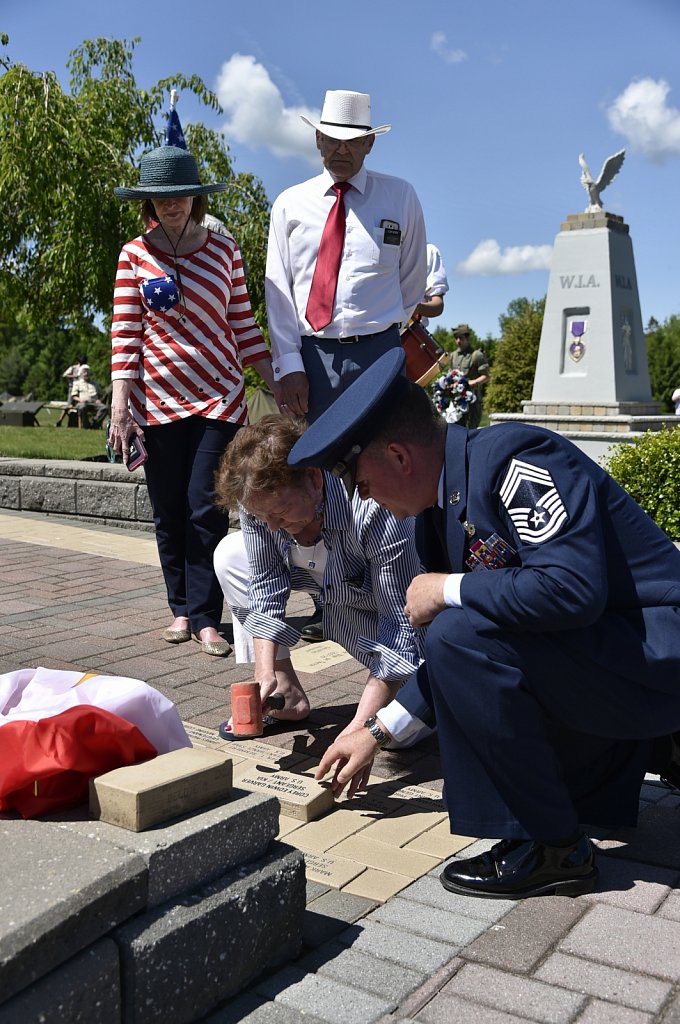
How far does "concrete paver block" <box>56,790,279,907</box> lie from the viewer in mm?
1944

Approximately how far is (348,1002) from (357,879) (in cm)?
55

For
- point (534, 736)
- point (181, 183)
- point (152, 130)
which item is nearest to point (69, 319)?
point (152, 130)

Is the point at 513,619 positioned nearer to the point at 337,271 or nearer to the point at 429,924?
the point at 429,924

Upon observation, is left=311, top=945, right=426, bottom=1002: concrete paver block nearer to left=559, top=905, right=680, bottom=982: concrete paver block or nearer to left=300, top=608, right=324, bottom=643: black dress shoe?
left=559, top=905, right=680, bottom=982: concrete paver block

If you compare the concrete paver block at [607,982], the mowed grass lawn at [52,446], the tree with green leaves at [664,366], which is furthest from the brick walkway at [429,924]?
the tree with green leaves at [664,366]

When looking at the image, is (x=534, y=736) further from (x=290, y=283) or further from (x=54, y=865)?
(x=290, y=283)

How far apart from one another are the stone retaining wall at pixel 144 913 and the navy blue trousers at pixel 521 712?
1.54 feet

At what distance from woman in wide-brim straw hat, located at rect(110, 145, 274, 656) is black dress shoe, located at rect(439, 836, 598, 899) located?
88.9 inches

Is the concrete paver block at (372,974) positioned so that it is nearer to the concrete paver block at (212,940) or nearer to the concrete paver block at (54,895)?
the concrete paver block at (212,940)

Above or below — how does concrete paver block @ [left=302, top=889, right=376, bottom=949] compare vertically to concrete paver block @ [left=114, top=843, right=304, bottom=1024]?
below

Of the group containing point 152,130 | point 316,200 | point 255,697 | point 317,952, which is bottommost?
point 317,952

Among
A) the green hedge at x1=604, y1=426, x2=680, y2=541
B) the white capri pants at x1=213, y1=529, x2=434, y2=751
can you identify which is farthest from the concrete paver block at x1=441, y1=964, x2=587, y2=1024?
the green hedge at x1=604, y1=426, x2=680, y2=541

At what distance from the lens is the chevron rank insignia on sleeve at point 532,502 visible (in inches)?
91.7

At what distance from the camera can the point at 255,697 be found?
130 inches
